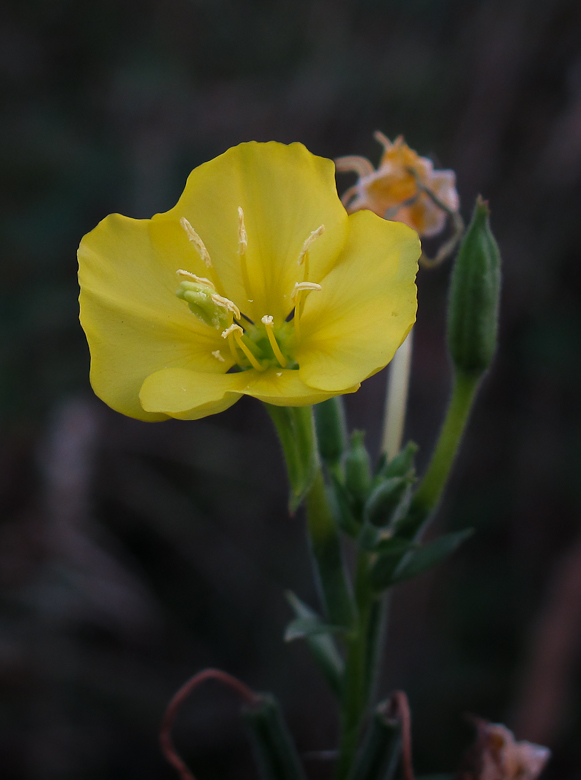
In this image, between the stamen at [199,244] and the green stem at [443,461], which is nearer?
the stamen at [199,244]

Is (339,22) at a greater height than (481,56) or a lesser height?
greater

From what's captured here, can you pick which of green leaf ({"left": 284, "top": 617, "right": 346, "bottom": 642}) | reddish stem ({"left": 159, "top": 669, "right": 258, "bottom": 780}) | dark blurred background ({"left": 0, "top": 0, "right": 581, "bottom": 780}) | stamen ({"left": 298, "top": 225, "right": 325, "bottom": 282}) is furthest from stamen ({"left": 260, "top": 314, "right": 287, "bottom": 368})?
dark blurred background ({"left": 0, "top": 0, "right": 581, "bottom": 780})

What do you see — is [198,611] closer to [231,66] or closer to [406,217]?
[406,217]

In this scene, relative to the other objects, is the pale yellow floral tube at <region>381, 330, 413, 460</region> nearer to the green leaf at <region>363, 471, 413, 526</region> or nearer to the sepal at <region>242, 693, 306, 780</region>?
the green leaf at <region>363, 471, 413, 526</region>

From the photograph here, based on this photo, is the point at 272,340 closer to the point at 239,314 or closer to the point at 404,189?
the point at 239,314

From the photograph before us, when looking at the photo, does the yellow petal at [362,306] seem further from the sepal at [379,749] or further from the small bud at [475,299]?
the sepal at [379,749]

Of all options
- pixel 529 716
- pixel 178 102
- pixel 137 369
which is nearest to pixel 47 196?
pixel 178 102

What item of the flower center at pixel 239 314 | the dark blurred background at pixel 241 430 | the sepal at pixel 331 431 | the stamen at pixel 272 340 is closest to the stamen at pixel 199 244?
the flower center at pixel 239 314

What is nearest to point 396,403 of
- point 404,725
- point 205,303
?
point 205,303
